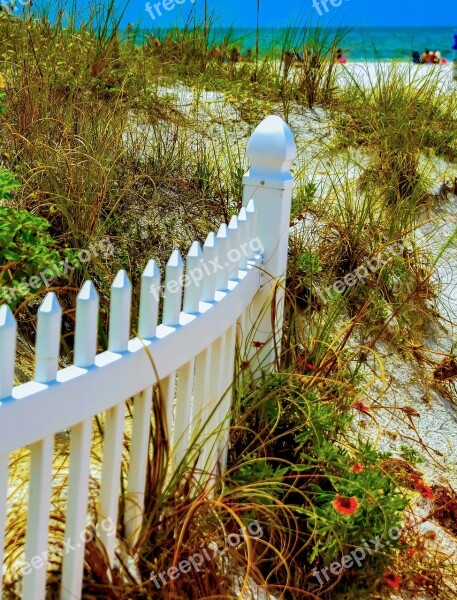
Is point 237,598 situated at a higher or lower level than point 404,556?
higher

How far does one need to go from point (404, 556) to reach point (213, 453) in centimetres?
84

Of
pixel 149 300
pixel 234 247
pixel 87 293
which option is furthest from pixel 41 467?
pixel 234 247

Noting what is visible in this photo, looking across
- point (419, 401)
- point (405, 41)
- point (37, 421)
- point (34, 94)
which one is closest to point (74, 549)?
point (37, 421)

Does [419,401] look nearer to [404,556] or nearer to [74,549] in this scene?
[404,556]

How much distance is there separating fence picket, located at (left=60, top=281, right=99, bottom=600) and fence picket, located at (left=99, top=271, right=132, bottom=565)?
→ 78 mm

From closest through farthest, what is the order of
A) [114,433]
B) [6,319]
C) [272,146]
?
[6,319] → [114,433] → [272,146]

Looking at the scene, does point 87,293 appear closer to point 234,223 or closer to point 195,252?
point 195,252

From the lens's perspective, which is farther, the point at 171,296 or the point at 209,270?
the point at 209,270

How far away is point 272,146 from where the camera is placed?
2891 mm

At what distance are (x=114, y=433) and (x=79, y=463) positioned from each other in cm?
15

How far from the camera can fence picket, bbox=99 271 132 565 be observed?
191 centimetres

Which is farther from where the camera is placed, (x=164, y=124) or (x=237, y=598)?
(x=164, y=124)

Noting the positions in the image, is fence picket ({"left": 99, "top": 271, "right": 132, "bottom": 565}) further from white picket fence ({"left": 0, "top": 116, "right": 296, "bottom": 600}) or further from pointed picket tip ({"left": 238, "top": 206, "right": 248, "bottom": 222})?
pointed picket tip ({"left": 238, "top": 206, "right": 248, "bottom": 222})

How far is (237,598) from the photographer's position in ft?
7.07
